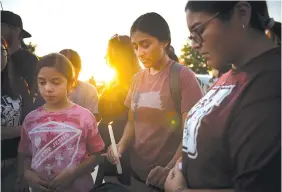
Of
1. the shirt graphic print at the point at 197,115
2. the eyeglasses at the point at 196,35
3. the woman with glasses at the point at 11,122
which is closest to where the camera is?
the shirt graphic print at the point at 197,115

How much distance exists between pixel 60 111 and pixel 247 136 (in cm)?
159

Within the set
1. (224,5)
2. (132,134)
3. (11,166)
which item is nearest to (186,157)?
(224,5)

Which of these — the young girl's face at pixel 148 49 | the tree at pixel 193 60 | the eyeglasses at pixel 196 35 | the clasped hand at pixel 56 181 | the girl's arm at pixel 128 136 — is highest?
the eyeglasses at pixel 196 35

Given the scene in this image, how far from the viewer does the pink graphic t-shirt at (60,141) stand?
7.20 feet

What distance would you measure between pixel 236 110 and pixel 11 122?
6.52 feet

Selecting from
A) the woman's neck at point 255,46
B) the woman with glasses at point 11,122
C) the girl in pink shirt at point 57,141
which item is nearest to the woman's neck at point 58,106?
the girl in pink shirt at point 57,141

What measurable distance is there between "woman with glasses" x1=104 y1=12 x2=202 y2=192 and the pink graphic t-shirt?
0.27 m

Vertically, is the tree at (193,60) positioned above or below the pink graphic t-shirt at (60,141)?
below

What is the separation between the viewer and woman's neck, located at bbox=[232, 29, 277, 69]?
1.28 meters

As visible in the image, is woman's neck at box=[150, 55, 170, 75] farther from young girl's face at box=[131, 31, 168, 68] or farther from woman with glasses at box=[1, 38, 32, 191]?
woman with glasses at box=[1, 38, 32, 191]

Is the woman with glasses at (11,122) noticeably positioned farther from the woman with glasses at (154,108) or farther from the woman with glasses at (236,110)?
the woman with glasses at (236,110)

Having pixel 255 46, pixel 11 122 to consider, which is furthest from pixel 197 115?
pixel 11 122

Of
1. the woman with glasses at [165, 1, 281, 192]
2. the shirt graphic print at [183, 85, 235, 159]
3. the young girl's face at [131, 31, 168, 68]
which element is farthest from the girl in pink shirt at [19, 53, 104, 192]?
the shirt graphic print at [183, 85, 235, 159]

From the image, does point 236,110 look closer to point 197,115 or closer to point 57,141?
point 197,115
